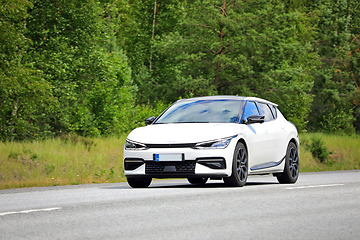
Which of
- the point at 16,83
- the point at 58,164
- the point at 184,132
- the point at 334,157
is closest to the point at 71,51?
the point at 16,83

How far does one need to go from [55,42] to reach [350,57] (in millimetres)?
39603

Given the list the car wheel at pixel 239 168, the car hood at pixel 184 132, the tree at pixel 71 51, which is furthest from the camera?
the tree at pixel 71 51

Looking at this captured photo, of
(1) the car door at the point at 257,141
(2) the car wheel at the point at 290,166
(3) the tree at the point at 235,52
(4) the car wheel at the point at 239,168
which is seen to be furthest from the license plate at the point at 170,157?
(3) the tree at the point at 235,52

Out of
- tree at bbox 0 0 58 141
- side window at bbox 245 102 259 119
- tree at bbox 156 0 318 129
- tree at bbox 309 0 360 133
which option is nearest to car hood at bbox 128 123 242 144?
side window at bbox 245 102 259 119

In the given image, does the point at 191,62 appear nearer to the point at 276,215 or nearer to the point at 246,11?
the point at 246,11

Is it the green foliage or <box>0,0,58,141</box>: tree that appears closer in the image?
<box>0,0,58,141</box>: tree

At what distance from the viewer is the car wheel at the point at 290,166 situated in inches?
502

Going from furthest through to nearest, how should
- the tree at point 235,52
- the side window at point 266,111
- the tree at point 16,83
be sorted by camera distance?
the tree at point 235,52 → the tree at point 16,83 → the side window at point 266,111

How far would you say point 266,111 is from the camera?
503 inches

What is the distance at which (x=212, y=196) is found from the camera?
9352 millimetres

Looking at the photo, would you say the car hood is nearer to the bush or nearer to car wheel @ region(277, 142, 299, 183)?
car wheel @ region(277, 142, 299, 183)

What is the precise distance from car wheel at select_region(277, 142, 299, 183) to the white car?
156 mm

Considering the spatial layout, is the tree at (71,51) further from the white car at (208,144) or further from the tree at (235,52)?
the white car at (208,144)

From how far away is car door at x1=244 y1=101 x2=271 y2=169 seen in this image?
11.3m
